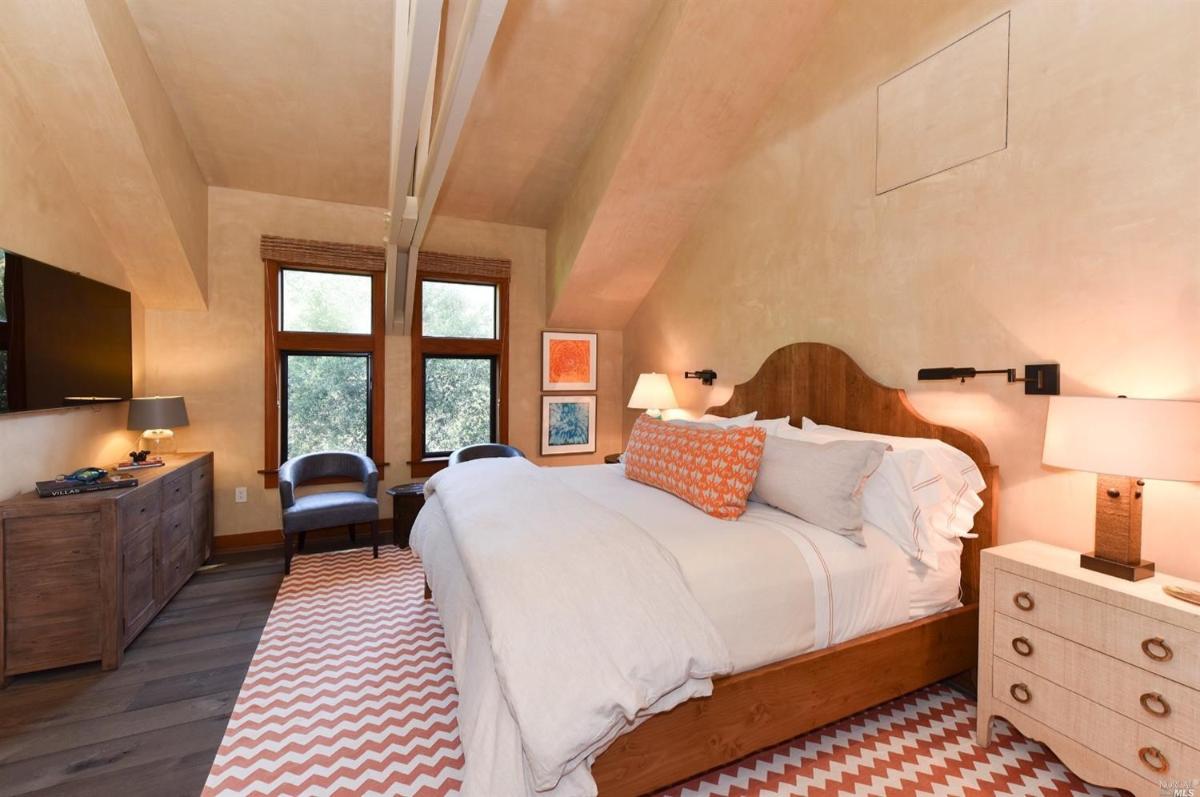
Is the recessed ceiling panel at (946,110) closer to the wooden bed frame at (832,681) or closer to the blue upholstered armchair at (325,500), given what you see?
the wooden bed frame at (832,681)

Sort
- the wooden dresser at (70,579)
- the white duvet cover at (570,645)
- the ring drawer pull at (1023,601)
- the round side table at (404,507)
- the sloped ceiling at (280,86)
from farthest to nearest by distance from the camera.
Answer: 1. the round side table at (404,507)
2. the sloped ceiling at (280,86)
3. the wooden dresser at (70,579)
4. the ring drawer pull at (1023,601)
5. the white duvet cover at (570,645)

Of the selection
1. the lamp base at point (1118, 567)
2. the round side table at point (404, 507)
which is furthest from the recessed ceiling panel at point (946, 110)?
the round side table at point (404, 507)

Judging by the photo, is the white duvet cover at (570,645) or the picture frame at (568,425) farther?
the picture frame at (568,425)

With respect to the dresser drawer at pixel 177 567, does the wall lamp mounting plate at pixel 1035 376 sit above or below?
above

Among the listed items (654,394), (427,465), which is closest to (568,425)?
(654,394)

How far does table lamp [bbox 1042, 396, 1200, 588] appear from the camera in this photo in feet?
5.04

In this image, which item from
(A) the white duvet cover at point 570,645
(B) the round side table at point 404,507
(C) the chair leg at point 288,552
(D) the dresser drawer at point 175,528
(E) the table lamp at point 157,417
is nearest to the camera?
(A) the white duvet cover at point 570,645

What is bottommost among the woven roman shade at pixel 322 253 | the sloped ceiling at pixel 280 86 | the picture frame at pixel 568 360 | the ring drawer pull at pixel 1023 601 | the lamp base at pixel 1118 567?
the ring drawer pull at pixel 1023 601

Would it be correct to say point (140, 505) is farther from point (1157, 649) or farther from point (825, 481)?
point (1157, 649)

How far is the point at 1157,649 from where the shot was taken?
1.50m

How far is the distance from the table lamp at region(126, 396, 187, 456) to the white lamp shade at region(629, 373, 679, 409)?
3.23m

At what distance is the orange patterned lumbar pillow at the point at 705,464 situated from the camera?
222 centimetres

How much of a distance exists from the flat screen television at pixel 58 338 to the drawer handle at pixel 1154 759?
175 inches

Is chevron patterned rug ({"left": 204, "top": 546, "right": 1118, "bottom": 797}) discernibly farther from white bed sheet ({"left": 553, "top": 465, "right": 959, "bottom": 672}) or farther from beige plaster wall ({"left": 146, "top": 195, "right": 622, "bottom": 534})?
beige plaster wall ({"left": 146, "top": 195, "right": 622, "bottom": 534})
